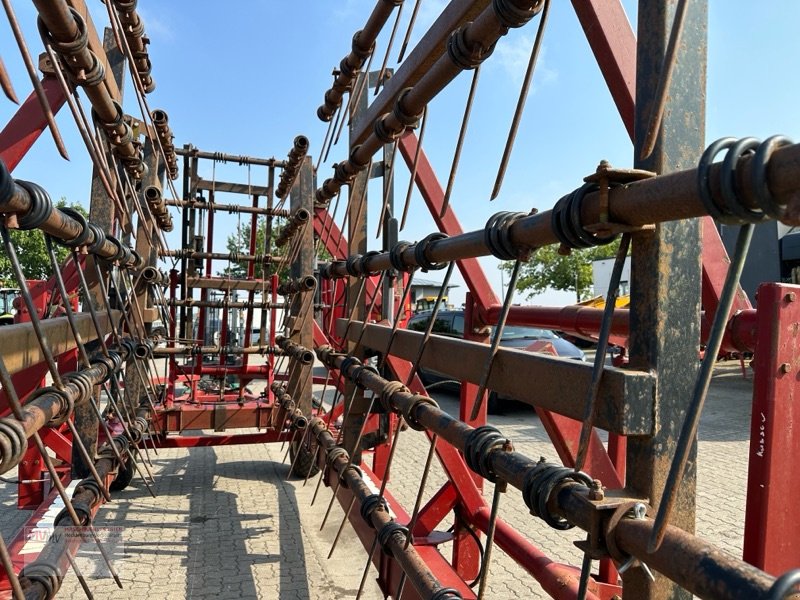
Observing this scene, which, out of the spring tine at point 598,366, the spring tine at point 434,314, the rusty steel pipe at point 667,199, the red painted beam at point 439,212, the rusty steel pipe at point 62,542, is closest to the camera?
the rusty steel pipe at point 667,199

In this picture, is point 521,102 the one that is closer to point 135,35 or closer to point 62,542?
point 62,542

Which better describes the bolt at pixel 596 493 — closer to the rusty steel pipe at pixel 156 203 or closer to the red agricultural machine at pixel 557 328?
the red agricultural machine at pixel 557 328

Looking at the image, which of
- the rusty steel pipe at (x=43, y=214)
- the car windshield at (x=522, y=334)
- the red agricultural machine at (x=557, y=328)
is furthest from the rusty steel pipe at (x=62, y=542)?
the car windshield at (x=522, y=334)

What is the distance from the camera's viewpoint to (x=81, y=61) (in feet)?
6.42

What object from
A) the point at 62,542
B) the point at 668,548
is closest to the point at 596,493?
the point at 668,548

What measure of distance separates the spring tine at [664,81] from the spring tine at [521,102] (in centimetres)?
52

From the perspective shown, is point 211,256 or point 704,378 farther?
point 211,256

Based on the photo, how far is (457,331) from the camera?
10.5m

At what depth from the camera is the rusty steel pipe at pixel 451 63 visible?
1535 millimetres

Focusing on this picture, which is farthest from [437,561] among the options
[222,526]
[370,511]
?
[222,526]

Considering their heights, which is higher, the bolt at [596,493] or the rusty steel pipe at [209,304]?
the rusty steel pipe at [209,304]

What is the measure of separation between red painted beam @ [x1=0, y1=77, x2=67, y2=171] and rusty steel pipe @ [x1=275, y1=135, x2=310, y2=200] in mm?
2142

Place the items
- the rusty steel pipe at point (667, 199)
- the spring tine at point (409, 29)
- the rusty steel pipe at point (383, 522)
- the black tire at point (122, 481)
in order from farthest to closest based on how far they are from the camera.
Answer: the black tire at point (122, 481) < the spring tine at point (409, 29) < the rusty steel pipe at point (383, 522) < the rusty steel pipe at point (667, 199)

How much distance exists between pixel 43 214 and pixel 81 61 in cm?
80
